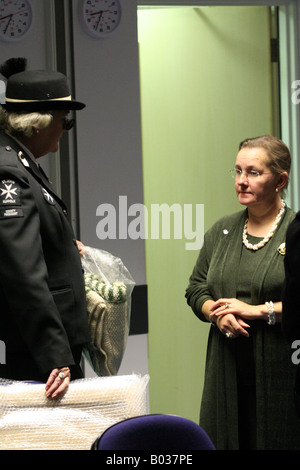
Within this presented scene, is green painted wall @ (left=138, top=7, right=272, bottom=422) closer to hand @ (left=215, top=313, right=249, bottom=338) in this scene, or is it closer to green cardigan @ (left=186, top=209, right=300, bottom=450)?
green cardigan @ (left=186, top=209, right=300, bottom=450)

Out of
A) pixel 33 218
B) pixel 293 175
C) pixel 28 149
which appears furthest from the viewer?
pixel 293 175

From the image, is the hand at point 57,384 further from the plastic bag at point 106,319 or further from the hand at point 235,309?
the hand at point 235,309

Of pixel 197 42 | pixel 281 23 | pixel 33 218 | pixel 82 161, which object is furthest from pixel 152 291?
pixel 33 218

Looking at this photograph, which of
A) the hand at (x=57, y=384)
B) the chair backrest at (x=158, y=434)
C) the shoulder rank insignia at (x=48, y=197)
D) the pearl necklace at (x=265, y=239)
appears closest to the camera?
the chair backrest at (x=158, y=434)

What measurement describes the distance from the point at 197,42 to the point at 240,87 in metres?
0.37

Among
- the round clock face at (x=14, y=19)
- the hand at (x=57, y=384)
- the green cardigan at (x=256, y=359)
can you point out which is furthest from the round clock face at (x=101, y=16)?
the hand at (x=57, y=384)

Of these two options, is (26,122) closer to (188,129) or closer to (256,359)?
(256,359)

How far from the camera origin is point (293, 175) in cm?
420

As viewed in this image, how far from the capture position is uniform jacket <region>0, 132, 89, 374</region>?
7.04 feet

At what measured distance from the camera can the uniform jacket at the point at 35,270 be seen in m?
2.14

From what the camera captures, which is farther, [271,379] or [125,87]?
[125,87]

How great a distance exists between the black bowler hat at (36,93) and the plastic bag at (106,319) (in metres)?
0.60

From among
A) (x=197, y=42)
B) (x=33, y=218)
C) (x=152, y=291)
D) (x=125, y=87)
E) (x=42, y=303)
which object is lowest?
(x=152, y=291)

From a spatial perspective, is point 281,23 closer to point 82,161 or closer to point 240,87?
point 240,87
